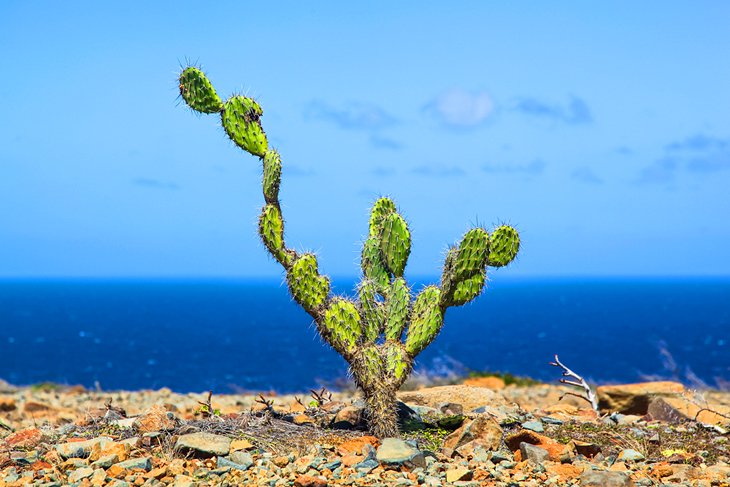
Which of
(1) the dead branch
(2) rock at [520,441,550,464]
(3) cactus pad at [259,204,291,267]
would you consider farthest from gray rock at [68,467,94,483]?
(1) the dead branch

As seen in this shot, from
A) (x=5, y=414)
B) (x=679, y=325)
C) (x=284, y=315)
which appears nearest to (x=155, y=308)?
(x=284, y=315)

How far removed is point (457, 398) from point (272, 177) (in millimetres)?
3273

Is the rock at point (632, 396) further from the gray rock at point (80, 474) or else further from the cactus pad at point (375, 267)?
the gray rock at point (80, 474)

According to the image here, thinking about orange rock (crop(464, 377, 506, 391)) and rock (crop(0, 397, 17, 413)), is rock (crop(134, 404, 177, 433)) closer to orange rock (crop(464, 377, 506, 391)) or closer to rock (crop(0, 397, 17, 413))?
rock (crop(0, 397, 17, 413))

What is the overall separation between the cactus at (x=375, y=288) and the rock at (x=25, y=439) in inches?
98.1

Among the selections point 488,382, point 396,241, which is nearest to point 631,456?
point 396,241

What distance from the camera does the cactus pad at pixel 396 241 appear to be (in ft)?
26.8

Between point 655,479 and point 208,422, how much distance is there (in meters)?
3.72

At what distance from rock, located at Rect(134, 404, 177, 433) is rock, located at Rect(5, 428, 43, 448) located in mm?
831

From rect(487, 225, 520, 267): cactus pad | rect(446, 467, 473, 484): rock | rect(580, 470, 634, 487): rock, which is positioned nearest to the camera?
rect(580, 470, 634, 487): rock

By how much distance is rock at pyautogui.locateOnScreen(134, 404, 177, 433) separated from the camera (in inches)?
292

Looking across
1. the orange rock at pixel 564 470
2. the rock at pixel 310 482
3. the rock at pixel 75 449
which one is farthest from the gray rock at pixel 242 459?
the orange rock at pixel 564 470

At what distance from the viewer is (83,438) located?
24.6 ft

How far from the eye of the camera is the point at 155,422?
7500 millimetres
